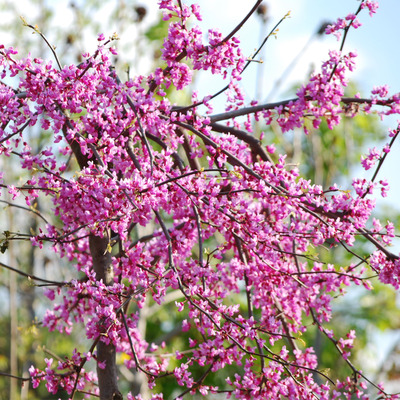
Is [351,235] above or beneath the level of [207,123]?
beneath

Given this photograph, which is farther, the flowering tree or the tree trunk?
the tree trunk

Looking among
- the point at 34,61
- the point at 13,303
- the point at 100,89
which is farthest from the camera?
the point at 13,303

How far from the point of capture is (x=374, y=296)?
1517 cm

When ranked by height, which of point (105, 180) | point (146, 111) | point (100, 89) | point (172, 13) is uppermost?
point (172, 13)

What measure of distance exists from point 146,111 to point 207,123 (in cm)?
45

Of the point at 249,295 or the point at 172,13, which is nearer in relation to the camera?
the point at 172,13

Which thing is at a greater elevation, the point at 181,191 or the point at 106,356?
the point at 181,191

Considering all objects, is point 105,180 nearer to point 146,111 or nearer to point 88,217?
point 88,217

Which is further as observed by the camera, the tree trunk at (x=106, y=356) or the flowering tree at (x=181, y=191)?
the tree trunk at (x=106, y=356)

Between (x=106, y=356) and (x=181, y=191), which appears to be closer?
(x=181, y=191)

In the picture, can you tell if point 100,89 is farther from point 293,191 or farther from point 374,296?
point 374,296

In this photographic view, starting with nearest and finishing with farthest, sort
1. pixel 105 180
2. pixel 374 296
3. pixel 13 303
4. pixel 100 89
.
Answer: pixel 105 180, pixel 100 89, pixel 13 303, pixel 374 296

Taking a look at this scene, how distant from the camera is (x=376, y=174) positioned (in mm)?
3514

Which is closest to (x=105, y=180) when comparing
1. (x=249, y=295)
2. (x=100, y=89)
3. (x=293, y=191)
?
(x=100, y=89)
